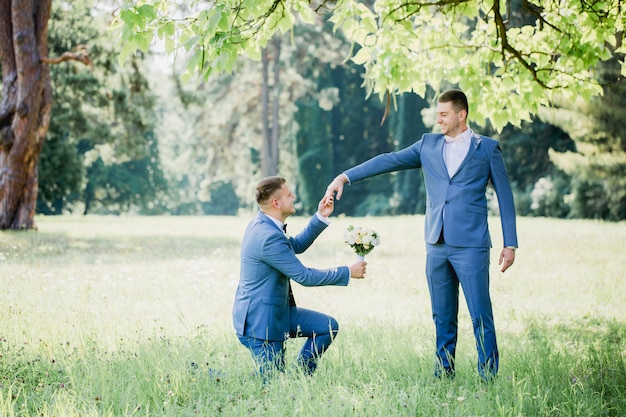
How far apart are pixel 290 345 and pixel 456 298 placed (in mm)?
1678

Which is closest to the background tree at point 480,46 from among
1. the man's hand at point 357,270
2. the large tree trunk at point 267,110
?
the man's hand at point 357,270

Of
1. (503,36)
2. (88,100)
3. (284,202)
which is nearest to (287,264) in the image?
(284,202)

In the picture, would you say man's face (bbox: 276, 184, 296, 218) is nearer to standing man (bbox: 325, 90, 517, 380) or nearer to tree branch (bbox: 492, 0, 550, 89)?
standing man (bbox: 325, 90, 517, 380)

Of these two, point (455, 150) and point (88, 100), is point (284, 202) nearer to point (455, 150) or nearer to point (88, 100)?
point (455, 150)

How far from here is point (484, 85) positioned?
744 centimetres

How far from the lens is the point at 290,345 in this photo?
598cm

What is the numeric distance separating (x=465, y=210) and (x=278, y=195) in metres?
1.41

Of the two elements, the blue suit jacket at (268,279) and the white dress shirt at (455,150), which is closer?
the blue suit jacket at (268,279)

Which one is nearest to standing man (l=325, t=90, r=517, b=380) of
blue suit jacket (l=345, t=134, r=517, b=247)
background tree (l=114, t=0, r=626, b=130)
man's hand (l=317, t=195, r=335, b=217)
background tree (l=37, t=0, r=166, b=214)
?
blue suit jacket (l=345, t=134, r=517, b=247)

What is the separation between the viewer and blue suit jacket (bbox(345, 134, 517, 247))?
4.88m

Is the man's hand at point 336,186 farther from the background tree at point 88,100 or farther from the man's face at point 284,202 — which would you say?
the background tree at point 88,100

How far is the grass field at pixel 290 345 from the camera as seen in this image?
4.21 m

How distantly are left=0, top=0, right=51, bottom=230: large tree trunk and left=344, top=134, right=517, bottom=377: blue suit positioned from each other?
14139 millimetres

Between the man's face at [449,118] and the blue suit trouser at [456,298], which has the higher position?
the man's face at [449,118]
